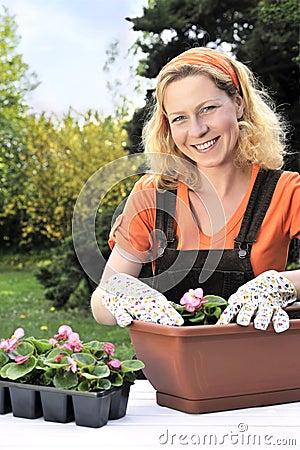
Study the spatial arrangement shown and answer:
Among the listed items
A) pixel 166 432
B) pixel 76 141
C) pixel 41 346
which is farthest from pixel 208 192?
pixel 76 141

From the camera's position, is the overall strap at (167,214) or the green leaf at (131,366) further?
the overall strap at (167,214)

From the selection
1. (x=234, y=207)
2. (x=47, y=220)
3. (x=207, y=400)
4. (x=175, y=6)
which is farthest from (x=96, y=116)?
(x=207, y=400)

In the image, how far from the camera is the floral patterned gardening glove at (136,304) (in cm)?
108

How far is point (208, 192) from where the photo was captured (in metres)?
1.66

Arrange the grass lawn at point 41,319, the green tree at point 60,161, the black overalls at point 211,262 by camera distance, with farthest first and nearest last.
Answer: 1. the green tree at point 60,161
2. the grass lawn at point 41,319
3. the black overalls at point 211,262

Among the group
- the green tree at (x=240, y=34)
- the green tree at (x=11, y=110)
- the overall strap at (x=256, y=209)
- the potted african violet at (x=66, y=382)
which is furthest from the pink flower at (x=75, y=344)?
the green tree at (x=11, y=110)

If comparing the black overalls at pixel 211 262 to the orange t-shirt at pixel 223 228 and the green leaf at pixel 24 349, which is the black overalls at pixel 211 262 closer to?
the orange t-shirt at pixel 223 228

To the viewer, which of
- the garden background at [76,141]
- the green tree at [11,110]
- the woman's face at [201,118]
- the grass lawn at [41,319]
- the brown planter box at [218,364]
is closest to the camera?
the brown planter box at [218,364]

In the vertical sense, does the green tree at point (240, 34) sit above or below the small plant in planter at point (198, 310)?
above

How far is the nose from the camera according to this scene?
1.49 m

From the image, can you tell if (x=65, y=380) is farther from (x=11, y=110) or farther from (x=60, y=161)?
(x=11, y=110)

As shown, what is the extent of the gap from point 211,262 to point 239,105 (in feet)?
1.17

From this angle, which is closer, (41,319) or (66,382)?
(66,382)

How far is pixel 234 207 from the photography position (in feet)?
5.40
